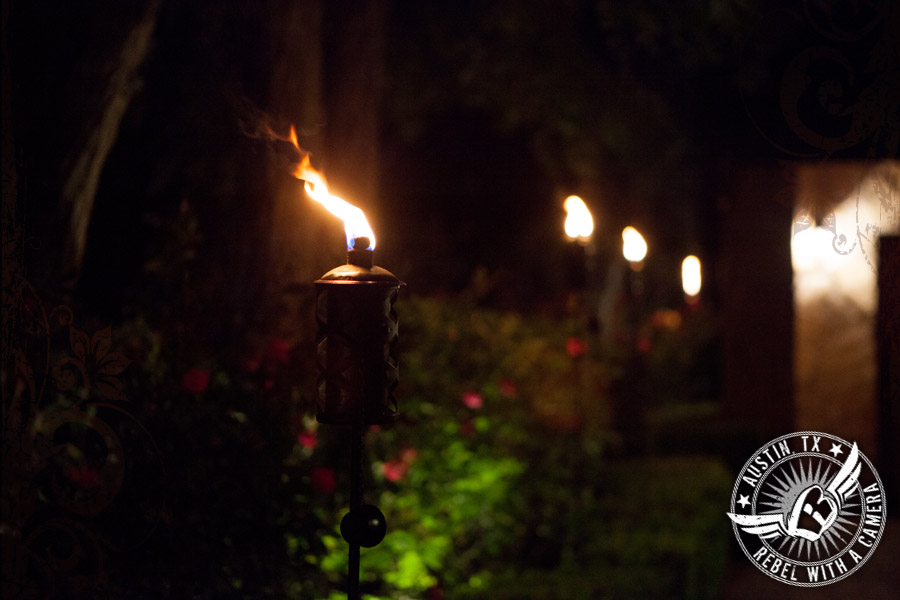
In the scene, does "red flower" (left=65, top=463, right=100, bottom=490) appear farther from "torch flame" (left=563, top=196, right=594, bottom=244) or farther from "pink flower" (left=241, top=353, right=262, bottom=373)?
"torch flame" (left=563, top=196, right=594, bottom=244)

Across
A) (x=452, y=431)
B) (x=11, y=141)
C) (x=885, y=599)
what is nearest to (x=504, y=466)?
(x=452, y=431)

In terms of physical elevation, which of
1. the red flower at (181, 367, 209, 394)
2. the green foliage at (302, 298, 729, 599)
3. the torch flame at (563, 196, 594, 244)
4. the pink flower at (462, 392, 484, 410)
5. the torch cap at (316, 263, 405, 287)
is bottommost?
the green foliage at (302, 298, 729, 599)

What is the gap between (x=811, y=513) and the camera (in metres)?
4.01

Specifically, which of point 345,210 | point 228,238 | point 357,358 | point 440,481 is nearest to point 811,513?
point 357,358

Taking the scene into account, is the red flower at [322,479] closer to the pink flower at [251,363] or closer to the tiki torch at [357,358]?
the pink flower at [251,363]

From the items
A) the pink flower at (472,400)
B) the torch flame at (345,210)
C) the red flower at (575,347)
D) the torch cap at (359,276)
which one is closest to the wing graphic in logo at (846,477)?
the torch cap at (359,276)

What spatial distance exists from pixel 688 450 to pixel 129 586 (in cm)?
766

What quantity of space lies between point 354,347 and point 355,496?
0.54 meters

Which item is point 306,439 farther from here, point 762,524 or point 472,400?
point 762,524

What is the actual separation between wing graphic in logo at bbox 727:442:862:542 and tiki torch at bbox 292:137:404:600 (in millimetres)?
1833

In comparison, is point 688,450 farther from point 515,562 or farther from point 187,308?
point 187,308

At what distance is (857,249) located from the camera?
9.63 meters

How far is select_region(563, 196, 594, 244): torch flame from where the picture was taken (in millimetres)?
5953

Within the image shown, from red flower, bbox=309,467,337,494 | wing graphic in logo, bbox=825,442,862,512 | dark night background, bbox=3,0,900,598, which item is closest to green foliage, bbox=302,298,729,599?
dark night background, bbox=3,0,900,598
